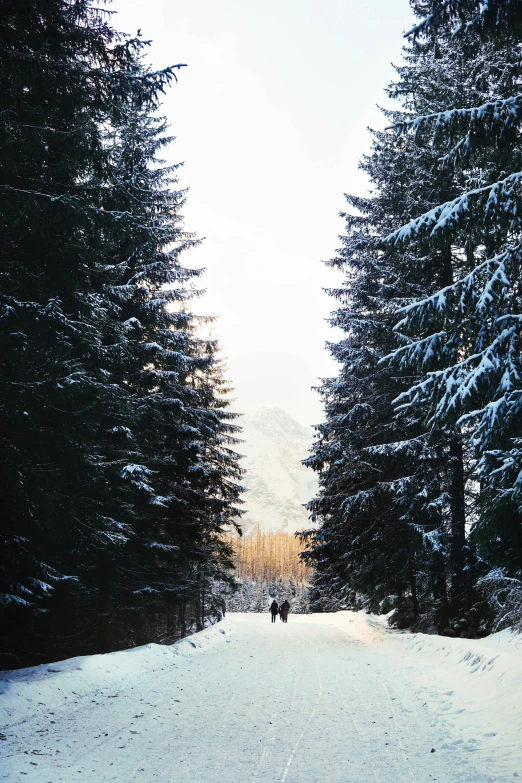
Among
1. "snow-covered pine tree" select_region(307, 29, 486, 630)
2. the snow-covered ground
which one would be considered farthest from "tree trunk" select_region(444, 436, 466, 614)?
the snow-covered ground

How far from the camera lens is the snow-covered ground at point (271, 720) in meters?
5.15

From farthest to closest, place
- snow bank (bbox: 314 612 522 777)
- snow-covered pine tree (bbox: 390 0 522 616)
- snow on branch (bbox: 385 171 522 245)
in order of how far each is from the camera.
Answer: snow on branch (bbox: 385 171 522 245) < snow-covered pine tree (bbox: 390 0 522 616) < snow bank (bbox: 314 612 522 777)

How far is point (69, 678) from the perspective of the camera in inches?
340

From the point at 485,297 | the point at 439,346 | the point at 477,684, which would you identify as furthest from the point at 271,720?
the point at 485,297

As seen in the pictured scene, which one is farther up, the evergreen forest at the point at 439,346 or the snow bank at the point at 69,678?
the evergreen forest at the point at 439,346

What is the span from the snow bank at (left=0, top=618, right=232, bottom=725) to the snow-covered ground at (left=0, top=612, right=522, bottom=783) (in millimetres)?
29

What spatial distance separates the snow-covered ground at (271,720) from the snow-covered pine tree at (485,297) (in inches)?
94.8

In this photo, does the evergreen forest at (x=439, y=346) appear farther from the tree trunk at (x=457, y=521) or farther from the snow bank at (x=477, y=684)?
the snow bank at (x=477, y=684)

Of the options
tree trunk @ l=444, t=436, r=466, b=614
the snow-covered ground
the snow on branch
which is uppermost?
the snow on branch

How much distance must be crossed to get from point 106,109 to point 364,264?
11.6 m

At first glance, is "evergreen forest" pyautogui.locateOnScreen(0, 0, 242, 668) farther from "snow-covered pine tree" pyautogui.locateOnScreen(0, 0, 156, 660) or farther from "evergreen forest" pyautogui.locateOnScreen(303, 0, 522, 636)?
"evergreen forest" pyautogui.locateOnScreen(303, 0, 522, 636)

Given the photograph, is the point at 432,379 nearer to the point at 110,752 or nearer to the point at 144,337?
the point at 110,752

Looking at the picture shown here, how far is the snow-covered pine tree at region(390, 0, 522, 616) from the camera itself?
6.88 m

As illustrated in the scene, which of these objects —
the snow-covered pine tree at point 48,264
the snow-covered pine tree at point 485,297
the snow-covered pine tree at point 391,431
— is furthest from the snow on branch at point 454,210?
the snow-covered pine tree at point 391,431
